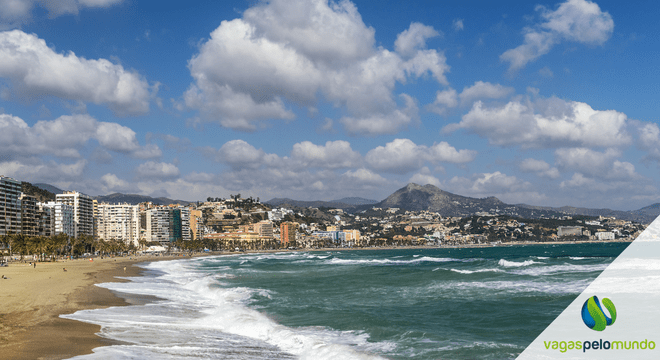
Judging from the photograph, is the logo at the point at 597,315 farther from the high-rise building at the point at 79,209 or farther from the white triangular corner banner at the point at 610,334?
the high-rise building at the point at 79,209

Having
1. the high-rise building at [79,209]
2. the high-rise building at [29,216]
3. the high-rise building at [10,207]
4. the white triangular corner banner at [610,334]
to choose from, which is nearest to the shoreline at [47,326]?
the white triangular corner banner at [610,334]

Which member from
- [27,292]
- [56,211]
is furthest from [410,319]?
[56,211]

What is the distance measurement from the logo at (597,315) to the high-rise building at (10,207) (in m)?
140

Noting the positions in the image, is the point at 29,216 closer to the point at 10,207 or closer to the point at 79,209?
the point at 10,207

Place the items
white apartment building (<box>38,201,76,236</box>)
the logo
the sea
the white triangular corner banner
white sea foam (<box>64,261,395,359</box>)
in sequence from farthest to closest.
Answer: white apartment building (<box>38,201,76,236</box>) → the logo → the sea → white sea foam (<box>64,261,395,359</box>) → the white triangular corner banner

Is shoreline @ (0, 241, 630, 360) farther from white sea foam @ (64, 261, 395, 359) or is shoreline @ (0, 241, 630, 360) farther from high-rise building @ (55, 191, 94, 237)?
high-rise building @ (55, 191, 94, 237)

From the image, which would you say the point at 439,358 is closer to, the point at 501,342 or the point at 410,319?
the point at 501,342

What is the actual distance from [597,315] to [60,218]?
16893 cm

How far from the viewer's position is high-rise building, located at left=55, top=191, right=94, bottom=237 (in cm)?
17025

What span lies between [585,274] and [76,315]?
3076cm

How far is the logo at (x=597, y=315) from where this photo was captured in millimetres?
15230

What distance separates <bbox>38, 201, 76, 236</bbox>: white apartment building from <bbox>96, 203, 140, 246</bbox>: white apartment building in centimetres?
2457

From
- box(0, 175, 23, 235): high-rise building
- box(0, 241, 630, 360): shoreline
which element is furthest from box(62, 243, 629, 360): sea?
box(0, 175, 23, 235): high-rise building

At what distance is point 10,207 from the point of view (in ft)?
427
